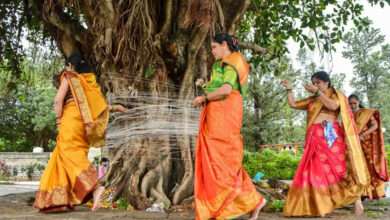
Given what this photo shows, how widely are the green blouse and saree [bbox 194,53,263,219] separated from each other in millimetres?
118

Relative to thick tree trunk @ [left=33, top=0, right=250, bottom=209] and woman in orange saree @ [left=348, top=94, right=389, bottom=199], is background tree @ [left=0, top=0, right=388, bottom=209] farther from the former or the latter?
woman in orange saree @ [left=348, top=94, right=389, bottom=199]

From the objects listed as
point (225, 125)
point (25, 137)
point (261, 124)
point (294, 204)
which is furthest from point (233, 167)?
point (25, 137)

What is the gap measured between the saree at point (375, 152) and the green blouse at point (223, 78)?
309 cm

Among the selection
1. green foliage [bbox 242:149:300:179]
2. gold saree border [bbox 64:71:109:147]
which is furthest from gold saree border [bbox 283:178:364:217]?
green foliage [bbox 242:149:300:179]

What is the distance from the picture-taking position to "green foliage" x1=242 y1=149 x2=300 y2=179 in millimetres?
14523

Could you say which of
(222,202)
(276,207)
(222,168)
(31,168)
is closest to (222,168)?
(222,168)

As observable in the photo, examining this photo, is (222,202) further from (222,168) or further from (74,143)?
(74,143)

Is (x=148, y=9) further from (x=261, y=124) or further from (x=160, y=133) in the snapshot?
(x=261, y=124)

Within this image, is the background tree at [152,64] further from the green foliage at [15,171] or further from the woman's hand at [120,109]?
the green foliage at [15,171]

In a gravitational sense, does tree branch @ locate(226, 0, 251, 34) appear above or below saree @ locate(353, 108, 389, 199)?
above

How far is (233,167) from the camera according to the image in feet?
10.1

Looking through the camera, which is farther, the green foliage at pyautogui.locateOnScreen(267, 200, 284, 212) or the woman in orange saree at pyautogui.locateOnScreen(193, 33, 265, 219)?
the green foliage at pyautogui.locateOnScreen(267, 200, 284, 212)

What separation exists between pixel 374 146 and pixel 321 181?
2196mm

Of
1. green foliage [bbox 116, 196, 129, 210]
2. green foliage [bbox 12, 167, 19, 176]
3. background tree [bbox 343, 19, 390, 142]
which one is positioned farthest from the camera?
background tree [bbox 343, 19, 390, 142]
